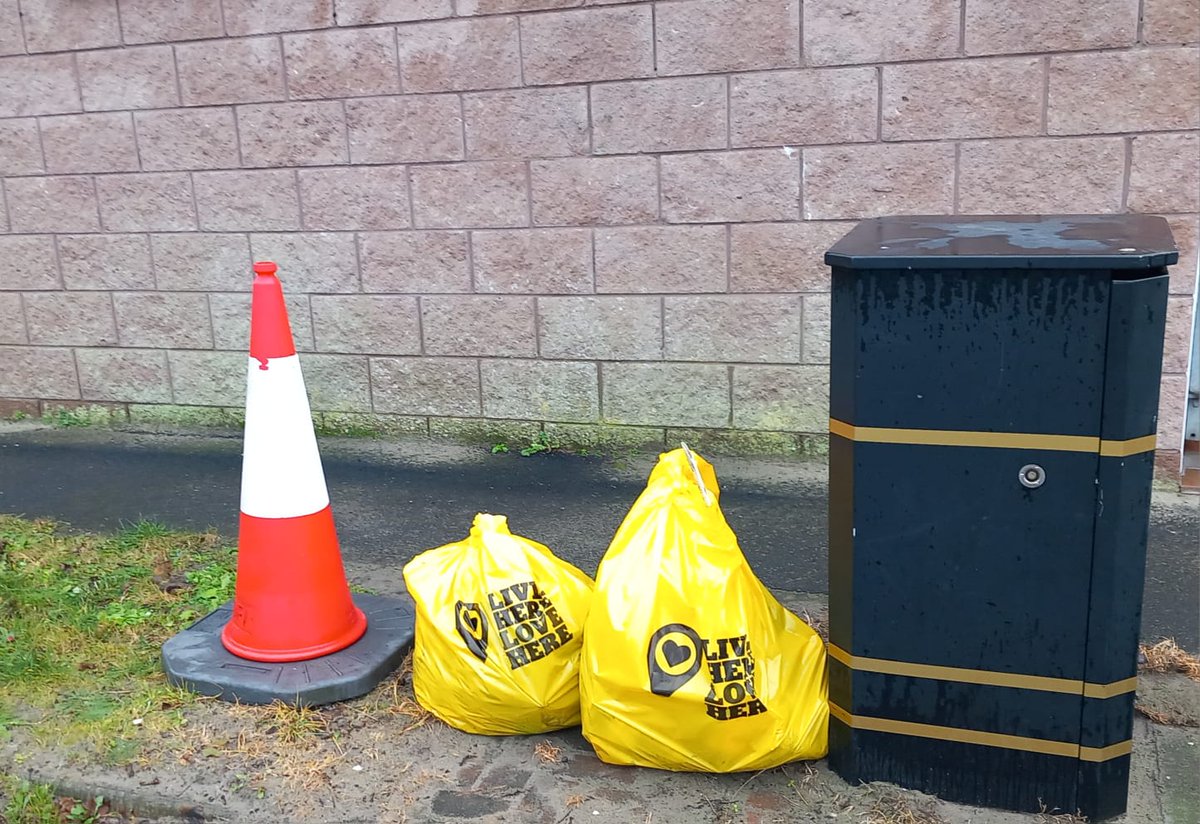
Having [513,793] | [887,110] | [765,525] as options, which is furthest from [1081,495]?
[887,110]

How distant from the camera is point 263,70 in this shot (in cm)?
502

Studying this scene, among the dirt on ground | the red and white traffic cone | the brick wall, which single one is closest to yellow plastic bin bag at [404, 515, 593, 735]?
the dirt on ground

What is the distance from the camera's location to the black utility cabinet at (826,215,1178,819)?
83.9 inches

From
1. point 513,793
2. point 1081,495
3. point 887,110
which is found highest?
point 887,110

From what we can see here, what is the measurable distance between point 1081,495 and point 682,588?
91 cm

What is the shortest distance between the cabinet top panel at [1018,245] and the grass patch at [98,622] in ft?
7.44

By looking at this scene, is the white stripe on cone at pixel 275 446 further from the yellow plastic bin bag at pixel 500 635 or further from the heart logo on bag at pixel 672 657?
the heart logo on bag at pixel 672 657

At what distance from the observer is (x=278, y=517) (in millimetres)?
3043

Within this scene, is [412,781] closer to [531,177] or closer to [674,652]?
[674,652]

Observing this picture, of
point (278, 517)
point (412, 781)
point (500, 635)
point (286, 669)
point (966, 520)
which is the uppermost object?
point (966, 520)

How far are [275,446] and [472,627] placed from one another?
87cm

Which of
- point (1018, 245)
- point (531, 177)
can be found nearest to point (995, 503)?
point (1018, 245)

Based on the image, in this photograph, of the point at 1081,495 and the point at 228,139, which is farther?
the point at 228,139

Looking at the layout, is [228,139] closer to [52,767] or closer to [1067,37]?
[52,767]
